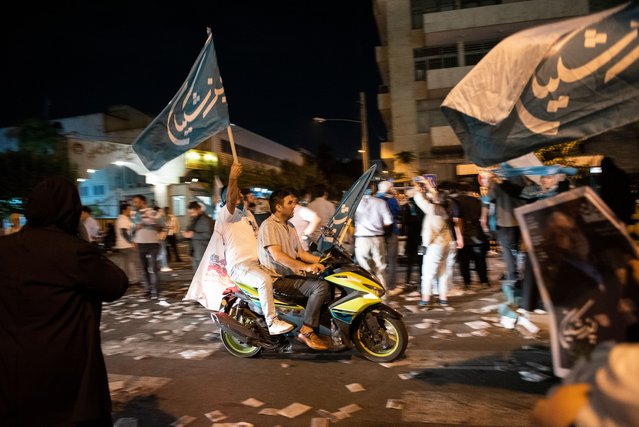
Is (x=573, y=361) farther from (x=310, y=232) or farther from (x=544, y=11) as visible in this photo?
(x=544, y=11)

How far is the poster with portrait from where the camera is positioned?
2.30 metres

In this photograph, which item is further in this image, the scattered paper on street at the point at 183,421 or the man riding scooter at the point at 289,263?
the man riding scooter at the point at 289,263

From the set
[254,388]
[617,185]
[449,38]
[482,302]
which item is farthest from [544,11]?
[254,388]

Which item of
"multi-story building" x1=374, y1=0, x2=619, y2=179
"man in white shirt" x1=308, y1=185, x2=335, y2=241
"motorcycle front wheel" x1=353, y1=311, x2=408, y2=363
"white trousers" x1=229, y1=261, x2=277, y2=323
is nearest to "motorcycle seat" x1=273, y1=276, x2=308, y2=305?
"white trousers" x1=229, y1=261, x2=277, y2=323

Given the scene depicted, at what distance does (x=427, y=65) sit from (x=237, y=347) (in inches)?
1200

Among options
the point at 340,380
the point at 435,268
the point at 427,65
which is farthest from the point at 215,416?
the point at 427,65

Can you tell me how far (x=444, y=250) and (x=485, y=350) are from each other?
2.32m

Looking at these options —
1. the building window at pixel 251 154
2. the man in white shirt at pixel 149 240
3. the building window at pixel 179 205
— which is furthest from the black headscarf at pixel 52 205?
the building window at pixel 251 154

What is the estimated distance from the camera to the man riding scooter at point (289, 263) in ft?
17.5

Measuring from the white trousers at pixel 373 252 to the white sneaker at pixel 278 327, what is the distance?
11.3 ft

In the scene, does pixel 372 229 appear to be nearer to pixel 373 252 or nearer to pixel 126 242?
pixel 373 252

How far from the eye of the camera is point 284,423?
3.97 metres

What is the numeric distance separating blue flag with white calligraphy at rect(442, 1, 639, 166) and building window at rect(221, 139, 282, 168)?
4815 cm

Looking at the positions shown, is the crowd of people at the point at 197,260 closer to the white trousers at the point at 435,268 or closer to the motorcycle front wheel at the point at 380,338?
the white trousers at the point at 435,268
